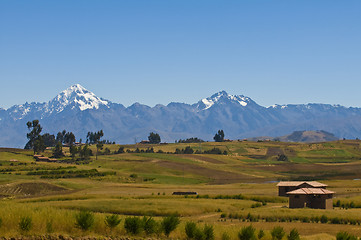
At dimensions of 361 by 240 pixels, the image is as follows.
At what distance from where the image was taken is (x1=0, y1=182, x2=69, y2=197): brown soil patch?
10300 cm

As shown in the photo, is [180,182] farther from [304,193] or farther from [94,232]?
[94,232]

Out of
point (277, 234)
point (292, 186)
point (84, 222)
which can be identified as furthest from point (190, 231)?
point (292, 186)

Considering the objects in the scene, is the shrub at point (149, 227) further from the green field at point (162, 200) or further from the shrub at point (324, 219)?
the shrub at point (324, 219)

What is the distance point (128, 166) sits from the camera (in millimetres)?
181125

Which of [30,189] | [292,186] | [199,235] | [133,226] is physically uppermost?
[292,186]

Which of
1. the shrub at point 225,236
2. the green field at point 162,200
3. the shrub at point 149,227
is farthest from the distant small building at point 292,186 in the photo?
the shrub at point 149,227

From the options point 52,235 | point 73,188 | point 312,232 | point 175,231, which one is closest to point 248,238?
point 175,231

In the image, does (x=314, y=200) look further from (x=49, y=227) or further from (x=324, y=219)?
(x=49, y=227)

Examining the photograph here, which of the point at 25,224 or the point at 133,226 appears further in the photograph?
the point at 133,226

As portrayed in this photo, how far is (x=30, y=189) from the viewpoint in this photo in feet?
356

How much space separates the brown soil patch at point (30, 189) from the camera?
103000 mm

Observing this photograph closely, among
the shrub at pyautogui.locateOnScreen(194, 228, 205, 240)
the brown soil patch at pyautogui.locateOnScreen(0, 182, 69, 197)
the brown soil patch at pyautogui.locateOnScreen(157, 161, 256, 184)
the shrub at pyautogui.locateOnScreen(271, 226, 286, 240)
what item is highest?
the brown soil patch at pyautogui.locateOnScreen(157, 161, 256, 184)

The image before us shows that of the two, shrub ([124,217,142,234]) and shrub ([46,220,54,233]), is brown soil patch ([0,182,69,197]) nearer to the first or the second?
shrub ([124,217,142,234])

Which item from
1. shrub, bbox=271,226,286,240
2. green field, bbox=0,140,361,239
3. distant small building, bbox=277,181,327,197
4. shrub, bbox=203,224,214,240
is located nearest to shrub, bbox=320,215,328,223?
green field, bbox=0,140,361,239
